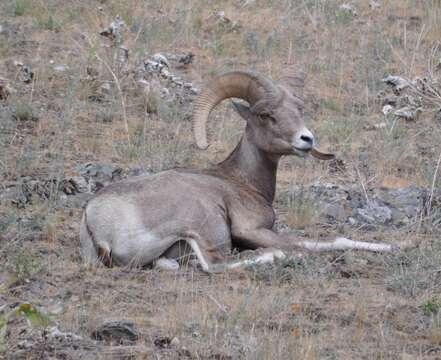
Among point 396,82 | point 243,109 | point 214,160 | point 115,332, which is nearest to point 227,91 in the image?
point 243,109

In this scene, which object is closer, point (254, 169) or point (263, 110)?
point (263, 110)

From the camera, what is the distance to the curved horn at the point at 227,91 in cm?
996

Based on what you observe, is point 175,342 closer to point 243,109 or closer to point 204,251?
point 204,251

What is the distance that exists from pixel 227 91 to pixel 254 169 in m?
0.74

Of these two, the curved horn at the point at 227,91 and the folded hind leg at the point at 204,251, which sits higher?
the curved horn at the point at 227,91

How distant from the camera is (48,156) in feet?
38.3

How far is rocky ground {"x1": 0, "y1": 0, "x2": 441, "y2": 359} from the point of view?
23.0 feet

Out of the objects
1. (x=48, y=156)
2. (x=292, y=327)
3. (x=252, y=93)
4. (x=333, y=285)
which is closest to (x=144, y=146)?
(x=48, y=156)

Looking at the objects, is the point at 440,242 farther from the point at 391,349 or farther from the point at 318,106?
the point at 318,106

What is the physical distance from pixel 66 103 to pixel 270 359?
676 cm

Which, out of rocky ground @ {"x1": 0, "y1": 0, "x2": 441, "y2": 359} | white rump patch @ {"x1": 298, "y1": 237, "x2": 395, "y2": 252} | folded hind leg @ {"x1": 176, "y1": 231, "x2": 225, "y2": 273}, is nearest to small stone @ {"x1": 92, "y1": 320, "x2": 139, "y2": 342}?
rocky ground @ {"x1": 0, "y1": 0, "x2": 441, "y2": 359}

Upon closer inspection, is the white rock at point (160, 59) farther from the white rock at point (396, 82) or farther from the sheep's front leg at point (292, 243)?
the sheep's front leg at point (292, 243)

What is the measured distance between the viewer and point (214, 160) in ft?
40.7

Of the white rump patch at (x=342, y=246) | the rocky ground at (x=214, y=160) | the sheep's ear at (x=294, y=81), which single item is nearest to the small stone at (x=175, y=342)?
the rocky ground at (x=214, y=160)
